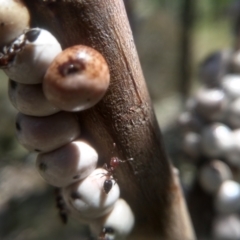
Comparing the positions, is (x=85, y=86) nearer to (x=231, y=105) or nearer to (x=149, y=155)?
(x=149, y=155)

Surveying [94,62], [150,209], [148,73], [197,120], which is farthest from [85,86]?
[148,73]

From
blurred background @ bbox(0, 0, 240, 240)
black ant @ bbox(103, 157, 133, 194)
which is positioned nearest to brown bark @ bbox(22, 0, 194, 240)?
black ant @ bbox(103, 157, 133, 194)

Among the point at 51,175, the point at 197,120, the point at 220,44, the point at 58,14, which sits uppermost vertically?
the point at 58,14

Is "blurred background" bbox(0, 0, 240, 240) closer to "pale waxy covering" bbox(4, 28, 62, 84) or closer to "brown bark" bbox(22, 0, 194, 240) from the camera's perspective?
"brown bark" bbox(22, 0, 194, 240)

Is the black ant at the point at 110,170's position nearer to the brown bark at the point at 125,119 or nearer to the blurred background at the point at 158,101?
the brown bark at the point at 125,119

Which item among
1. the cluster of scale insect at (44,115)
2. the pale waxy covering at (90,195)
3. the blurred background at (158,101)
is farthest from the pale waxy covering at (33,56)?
the blurred background at (158,101)

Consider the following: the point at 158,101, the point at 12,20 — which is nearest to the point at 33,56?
the point at 12,20
